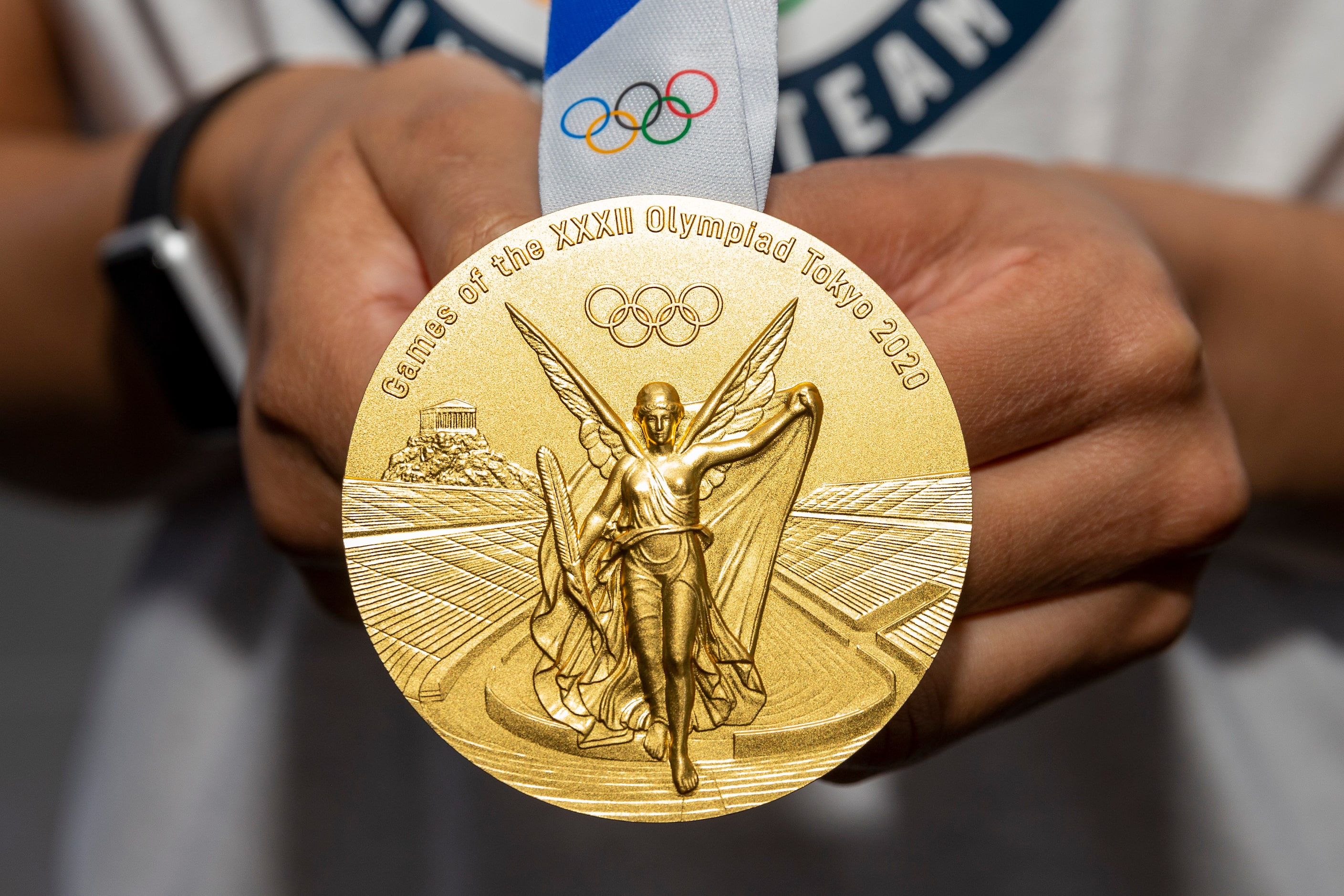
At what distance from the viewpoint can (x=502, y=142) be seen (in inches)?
31.1

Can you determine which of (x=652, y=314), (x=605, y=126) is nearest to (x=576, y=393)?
(x=652, y=314)

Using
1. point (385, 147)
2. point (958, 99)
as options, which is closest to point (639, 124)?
point (385, 147)

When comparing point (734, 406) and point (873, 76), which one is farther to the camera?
point (873, 76)

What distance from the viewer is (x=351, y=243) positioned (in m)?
0.81

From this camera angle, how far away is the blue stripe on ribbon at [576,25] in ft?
2.59

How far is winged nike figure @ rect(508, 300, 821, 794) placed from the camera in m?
0.69
